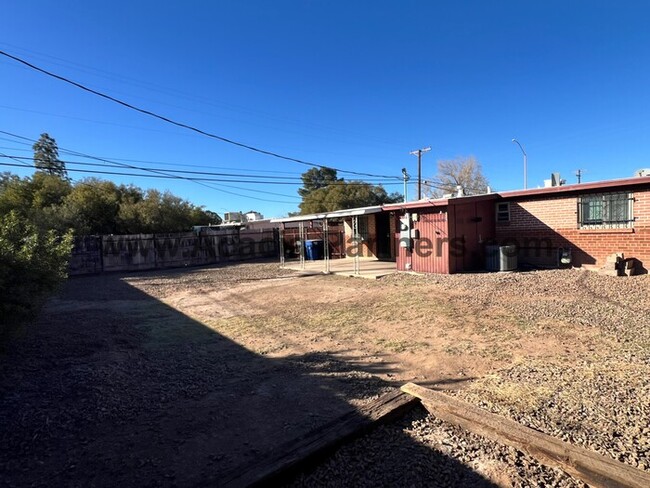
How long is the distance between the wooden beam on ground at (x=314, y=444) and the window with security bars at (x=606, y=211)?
10.4 m

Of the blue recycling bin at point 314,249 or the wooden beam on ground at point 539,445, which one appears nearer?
the wooden beam on ground at point 539,445

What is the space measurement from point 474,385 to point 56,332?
256 inches

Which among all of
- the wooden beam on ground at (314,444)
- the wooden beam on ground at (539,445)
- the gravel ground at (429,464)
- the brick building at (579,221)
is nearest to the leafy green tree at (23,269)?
the wooden beam on ground at (314,444)

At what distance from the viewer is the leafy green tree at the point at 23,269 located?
4086 mm

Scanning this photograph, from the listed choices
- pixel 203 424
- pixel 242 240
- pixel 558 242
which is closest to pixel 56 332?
pixel 203 424

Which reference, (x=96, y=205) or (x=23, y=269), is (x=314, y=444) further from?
(x=96, y=205)

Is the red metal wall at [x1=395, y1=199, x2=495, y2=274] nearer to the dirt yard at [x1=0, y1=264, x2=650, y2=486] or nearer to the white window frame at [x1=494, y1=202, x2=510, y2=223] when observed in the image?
the white window frame at [x1=494, y1=202, x2=510, y2=223]

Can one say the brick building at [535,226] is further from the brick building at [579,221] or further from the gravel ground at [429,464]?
the gravel ground at [429,464]

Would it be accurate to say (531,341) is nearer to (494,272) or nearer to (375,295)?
(375,295)

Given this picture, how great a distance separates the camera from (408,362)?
15.1 ft

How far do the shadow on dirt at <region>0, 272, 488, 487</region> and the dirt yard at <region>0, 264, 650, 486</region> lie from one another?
2 cm

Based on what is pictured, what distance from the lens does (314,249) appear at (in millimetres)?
18750

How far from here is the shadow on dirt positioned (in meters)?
2.55

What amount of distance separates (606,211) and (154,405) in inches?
480
